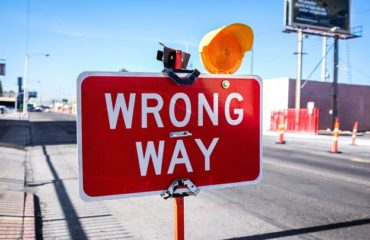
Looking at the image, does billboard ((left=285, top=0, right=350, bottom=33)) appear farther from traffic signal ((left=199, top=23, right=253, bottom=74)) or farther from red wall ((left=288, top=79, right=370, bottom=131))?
traffic signal ((left=199, top=23, right=253, bottom=74))

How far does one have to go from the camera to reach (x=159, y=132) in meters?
2.21

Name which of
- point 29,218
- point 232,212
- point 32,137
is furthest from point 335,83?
point 29,218

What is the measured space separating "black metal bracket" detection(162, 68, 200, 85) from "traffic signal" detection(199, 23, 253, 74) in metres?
0.28

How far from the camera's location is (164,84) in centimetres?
221

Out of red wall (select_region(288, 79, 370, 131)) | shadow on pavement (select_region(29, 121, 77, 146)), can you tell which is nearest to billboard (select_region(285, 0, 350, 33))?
red wall (select_region(288, 79, 370, 131))

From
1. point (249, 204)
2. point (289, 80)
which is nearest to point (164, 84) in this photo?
point (249, 204)

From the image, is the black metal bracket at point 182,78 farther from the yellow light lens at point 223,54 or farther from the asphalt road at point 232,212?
the asphalt road at point 232,212

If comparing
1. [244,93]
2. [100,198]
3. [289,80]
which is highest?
[289,80]

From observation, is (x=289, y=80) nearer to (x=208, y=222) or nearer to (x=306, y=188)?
(x=306, y=188)

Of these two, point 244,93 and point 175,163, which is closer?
point 175,163

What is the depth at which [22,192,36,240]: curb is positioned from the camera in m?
4.86

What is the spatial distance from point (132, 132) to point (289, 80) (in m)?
37.4

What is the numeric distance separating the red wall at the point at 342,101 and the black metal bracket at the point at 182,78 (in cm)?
3702

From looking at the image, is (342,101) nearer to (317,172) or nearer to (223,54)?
(317,172)
